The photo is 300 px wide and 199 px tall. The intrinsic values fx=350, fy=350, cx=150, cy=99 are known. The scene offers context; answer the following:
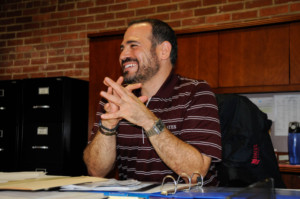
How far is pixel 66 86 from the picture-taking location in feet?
10.1

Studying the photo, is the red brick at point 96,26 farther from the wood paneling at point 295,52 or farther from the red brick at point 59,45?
the wood paneling at point 295,52

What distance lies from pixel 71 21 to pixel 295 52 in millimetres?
2477

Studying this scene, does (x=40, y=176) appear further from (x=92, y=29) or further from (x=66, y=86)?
(x=92, y=29)

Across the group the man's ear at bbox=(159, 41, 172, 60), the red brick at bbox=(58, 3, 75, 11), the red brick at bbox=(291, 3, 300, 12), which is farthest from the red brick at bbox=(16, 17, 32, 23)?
the red brick at bbox=(291, 3, 300, 12)

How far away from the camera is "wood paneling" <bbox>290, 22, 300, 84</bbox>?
8.08 ft

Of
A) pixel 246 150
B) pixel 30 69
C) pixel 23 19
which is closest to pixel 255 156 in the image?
pixel 246 150

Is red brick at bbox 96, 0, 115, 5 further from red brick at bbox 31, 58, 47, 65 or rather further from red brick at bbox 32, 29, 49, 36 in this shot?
red brick at bbox 31, 58, 47, 65

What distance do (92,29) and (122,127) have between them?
7.80 feet

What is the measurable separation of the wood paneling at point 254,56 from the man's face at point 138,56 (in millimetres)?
1002

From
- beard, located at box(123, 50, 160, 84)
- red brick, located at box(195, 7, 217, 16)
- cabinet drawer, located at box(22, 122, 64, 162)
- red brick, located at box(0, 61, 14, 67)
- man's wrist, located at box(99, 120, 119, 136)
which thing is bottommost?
cabinet drawer, located at box(22, 122, 64, 162)

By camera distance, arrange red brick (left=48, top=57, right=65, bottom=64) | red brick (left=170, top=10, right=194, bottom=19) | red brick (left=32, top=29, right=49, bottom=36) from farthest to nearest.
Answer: red brick (left=32, top=29, right=49, bottom=36) → red brick (left=48, top=57, right=65, bottom=64) → red brick (left=170, top=10, right=194, bottom=19)

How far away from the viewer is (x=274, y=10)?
3012mm

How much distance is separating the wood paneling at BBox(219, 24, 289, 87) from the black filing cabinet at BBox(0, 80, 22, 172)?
1875 millimetres

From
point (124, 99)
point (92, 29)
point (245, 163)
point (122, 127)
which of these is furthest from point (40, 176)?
point (92, 29)
